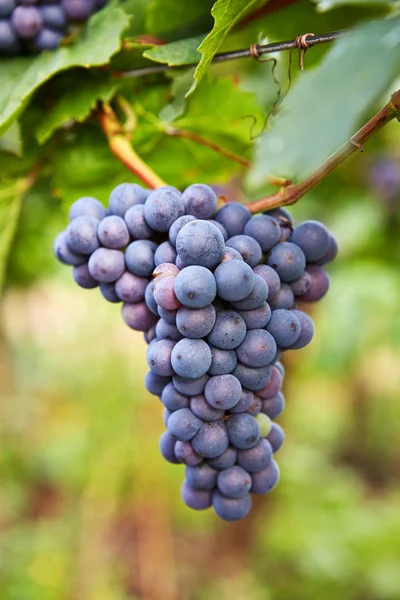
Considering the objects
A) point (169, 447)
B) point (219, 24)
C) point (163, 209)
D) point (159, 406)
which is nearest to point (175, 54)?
point (219, 24)

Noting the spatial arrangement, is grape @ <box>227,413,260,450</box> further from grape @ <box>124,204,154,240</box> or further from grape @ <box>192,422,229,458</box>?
grape @ <box>124,204,154,240</box>

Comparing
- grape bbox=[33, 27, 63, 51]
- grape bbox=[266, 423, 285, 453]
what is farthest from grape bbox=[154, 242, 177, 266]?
grape bbox=[33, 27, 63, 51]

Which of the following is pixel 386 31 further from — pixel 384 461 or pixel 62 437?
pixel 384 461

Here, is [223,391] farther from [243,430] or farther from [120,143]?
[120,143]

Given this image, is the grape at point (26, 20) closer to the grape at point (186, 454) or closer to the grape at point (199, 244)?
the grape at point (199, 244)

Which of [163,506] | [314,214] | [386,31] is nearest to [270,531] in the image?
[163,506]
